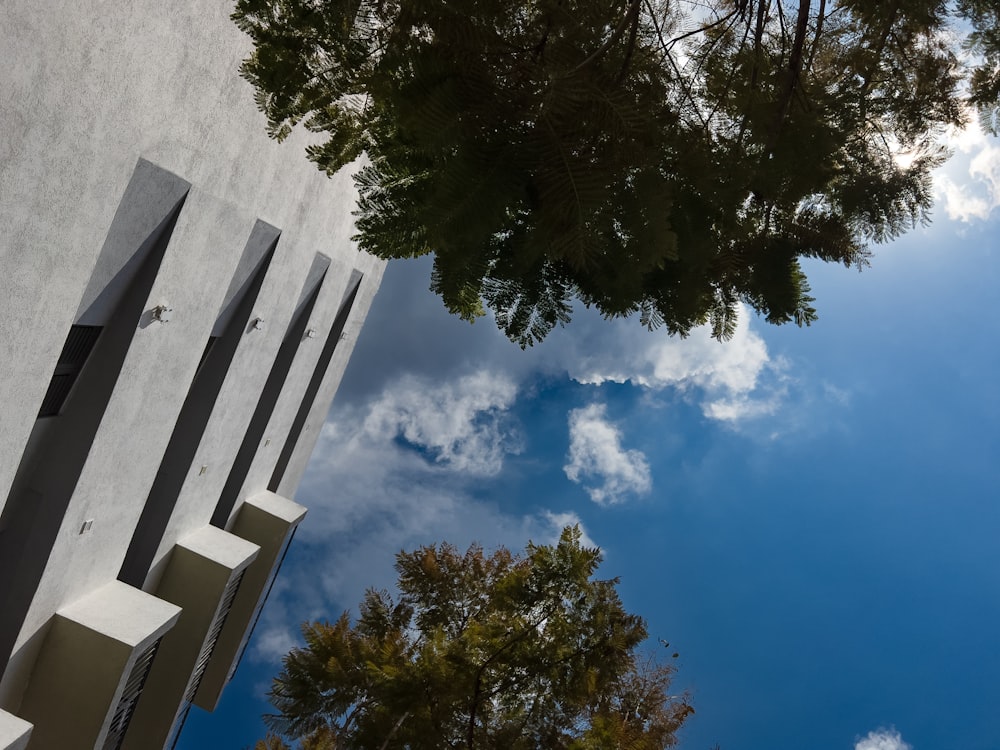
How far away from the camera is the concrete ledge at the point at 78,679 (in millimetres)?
7590

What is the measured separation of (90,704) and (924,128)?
8.99 metres

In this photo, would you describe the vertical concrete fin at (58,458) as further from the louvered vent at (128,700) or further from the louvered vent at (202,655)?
the louvered vent at (202,655)

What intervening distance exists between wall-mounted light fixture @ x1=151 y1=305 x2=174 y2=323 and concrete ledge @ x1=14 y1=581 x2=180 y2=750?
341cm

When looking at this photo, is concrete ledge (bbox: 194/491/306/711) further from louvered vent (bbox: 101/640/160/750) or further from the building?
louvered vent (bbox: 101/640/160/750)

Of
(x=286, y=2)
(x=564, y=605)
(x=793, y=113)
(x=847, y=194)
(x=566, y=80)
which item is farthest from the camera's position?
(x=564, y=605)

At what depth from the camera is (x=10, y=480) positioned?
5988 millimetres

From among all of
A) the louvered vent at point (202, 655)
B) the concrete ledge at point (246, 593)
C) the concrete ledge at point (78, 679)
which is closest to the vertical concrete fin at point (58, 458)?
the concrete ledge at point (78, 679)

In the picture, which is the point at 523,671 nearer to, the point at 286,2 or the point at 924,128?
the point at 924,128

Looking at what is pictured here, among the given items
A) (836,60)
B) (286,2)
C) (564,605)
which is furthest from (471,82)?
(564,605)

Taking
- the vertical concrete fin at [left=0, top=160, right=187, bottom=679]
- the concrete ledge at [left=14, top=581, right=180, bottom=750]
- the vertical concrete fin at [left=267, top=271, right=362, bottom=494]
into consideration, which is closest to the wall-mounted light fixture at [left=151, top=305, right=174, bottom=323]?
the vertical concrete fin at [left=0, top=160, right=187, bottom=679]

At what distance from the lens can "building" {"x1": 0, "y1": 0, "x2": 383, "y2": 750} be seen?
5.04 m

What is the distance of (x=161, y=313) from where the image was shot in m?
7.20

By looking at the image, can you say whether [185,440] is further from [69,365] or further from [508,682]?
[508,682]

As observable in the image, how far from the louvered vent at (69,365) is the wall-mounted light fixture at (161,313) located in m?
0.52
